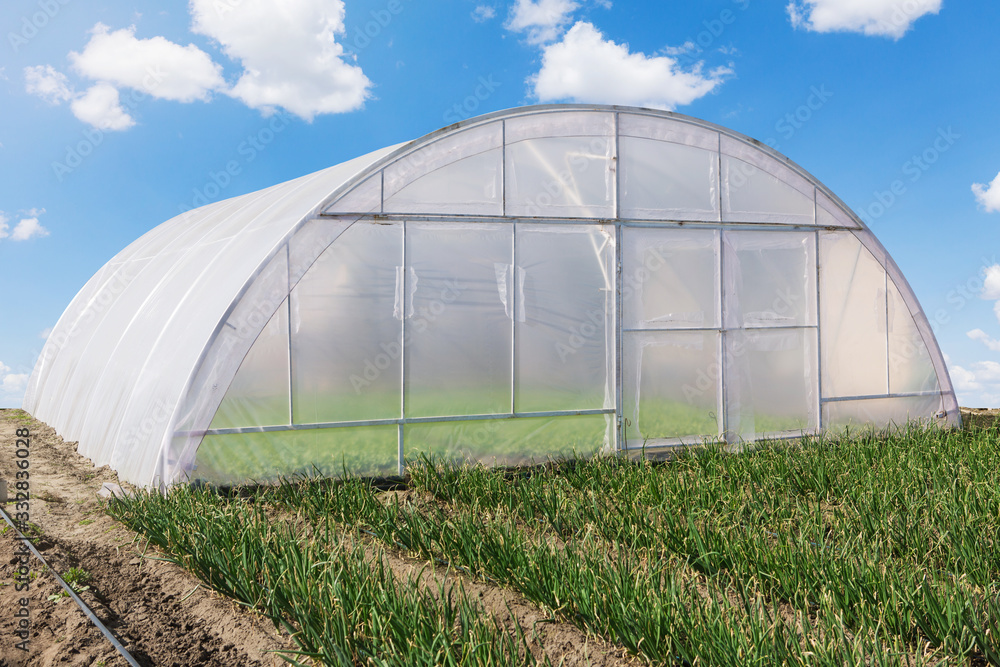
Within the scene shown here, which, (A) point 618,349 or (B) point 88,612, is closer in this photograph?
(B) point 88,612

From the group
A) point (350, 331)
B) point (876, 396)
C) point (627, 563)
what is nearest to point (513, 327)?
point (350, 331)

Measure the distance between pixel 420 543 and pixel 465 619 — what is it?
4.38 feet

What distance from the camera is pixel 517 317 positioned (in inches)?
265

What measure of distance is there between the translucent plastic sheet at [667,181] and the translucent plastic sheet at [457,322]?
136 cm

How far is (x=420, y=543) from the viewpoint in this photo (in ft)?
14.3

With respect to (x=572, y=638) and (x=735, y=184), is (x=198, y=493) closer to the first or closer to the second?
(x=572, y=638)

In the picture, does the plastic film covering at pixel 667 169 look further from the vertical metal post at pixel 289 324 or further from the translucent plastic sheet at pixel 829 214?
the vertical metal post at pixel 289 324

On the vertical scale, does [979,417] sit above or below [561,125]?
below

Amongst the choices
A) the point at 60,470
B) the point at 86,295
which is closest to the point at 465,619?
the point at 60,470

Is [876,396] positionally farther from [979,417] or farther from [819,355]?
[979,417]

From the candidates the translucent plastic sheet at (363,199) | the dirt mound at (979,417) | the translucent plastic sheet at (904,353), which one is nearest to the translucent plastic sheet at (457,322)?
the translucent plastic sheet at (363,199)

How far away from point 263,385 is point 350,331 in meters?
0.81

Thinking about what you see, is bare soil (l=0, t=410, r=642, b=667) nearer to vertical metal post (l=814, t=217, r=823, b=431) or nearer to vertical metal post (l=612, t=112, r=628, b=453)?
vertical metal post (l=612, t=112, r=628, b=453)

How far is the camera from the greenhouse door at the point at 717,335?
720 cm
